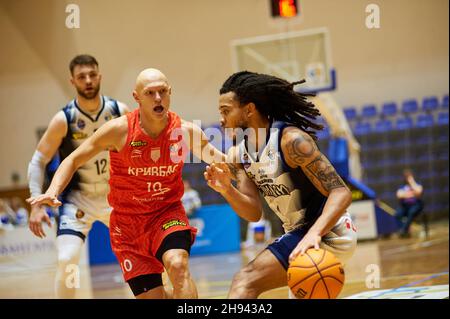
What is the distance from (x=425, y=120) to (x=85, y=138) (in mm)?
13241

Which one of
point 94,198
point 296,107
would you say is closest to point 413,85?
point 94,198

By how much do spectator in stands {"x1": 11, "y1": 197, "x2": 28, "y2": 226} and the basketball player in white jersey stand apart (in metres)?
8.98

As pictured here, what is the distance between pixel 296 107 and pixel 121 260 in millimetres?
1794

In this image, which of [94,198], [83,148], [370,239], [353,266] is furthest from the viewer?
[370,239]

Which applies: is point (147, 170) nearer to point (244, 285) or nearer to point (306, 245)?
point (244, 285)

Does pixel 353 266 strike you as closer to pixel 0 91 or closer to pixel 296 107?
pixel 296 107

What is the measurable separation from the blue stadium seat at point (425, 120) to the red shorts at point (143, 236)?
45.8ft

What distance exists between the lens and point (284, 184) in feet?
14.5

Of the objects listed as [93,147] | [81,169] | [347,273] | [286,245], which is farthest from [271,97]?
[347,273]

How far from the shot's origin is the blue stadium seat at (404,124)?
59.7 feet

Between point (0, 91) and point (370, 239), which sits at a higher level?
point (0, 91)

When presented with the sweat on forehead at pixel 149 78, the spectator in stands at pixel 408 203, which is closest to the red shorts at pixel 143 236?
the sweat on forehead at pixel 149 78

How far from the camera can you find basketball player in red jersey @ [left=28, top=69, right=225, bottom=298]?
16.5 ft

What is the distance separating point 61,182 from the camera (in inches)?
193
